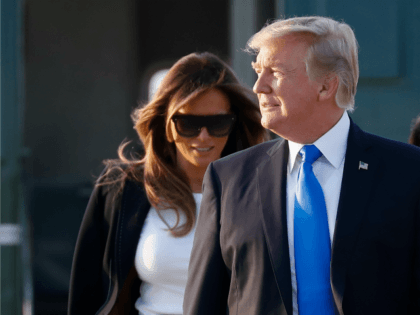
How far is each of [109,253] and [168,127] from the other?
53 centimetres

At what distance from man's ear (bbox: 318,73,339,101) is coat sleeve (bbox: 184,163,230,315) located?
1.21 ft

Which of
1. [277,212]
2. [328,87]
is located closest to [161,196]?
[277,212]

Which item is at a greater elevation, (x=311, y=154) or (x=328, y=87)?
(x=328, y=87)

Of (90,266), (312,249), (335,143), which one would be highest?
(335,143)

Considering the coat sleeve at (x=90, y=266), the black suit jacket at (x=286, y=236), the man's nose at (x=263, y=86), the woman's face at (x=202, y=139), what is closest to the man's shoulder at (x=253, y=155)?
the black suit jacket at (x=286, y=236)

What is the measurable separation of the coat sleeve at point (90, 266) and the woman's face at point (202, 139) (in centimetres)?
37

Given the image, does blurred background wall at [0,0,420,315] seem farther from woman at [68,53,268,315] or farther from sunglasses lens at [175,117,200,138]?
sunglasses lens at [175,117,200,138]

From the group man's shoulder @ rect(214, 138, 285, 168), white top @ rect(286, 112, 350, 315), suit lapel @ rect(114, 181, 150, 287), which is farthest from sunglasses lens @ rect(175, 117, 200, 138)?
white top @ rect(286, 112, 350, 315)

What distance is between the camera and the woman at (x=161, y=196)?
2.07 meters

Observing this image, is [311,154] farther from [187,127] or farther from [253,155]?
[187,127]

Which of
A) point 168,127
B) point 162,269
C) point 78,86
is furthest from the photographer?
point 78,86

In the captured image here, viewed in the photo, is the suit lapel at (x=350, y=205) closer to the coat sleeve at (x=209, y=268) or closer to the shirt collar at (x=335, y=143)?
the shirt collar at (x=335, y=143)

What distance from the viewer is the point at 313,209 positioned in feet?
4.56

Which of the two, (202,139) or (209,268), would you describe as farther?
(202,139)
